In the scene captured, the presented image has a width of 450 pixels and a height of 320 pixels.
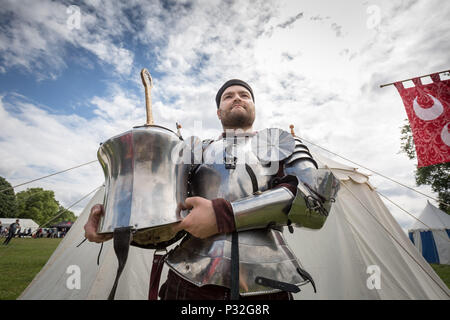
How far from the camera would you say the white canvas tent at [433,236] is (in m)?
8.67

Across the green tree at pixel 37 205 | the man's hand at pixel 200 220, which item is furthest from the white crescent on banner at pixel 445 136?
the green tree at pixel 37 205

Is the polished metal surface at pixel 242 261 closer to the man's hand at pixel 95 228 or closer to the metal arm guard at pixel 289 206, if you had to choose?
the metal arm guard at pixel 289 206

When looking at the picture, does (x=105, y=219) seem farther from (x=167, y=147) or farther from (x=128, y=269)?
(x=128, y=269)

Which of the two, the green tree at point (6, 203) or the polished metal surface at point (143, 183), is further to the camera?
the green tree at point (6, 203)

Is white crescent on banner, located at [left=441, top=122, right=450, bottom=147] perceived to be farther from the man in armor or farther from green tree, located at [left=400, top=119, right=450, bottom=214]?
green tree, located at [left=400, top=119, right=450, bottom=214]

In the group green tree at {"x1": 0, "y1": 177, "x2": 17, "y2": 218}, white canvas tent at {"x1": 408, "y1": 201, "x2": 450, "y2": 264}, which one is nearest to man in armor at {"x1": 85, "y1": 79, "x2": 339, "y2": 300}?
white canvas tent at {"x1": 408, "y1": 201, "x2": 450, "y2": 264}

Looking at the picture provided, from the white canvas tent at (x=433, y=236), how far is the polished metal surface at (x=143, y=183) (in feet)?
36.3

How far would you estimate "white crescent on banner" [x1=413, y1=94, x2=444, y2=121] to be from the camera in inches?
138

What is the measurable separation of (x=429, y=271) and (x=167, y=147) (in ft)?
11.2

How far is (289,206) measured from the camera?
114 cm

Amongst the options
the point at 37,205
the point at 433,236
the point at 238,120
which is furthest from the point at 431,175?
the point at 37,205

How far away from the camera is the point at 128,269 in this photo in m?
3.21
